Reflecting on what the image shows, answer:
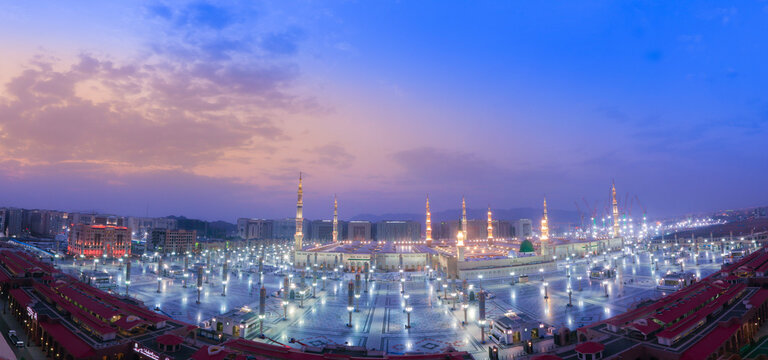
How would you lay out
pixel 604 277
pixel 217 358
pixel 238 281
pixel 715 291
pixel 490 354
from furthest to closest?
pixel 238 281
pixel 604 277
pixel 715 291
pixel 490 354
pixel 217 358

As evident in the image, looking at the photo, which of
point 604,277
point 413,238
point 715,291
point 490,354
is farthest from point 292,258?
point 413,238

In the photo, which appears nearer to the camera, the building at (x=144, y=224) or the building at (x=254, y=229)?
the building at (x=144, y=224)

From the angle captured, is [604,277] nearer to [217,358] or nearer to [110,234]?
[217,358]

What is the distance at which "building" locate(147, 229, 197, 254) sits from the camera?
98.4 m

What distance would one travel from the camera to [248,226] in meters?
162

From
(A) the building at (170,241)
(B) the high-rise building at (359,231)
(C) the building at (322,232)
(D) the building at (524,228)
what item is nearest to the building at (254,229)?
(C) the building at (322,232)

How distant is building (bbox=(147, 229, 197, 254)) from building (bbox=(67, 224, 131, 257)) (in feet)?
51.0

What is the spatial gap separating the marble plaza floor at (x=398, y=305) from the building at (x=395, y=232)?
9545 cm

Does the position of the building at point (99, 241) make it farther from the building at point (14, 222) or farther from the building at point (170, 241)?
the building at point (14, 222)

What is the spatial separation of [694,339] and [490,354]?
363 inches

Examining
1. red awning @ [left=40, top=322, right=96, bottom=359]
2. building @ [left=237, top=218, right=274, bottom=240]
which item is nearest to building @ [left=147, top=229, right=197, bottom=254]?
building @ [left=237, top=218, right=274, bottom=240]

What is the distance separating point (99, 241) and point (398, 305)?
74790 millimetres

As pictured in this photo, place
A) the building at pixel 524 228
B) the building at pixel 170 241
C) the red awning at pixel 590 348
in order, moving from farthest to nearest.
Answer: the building at pixel 524 228, the building at pixel 170 241, the red awning at pixel 590 348

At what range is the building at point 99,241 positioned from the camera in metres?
77.4
